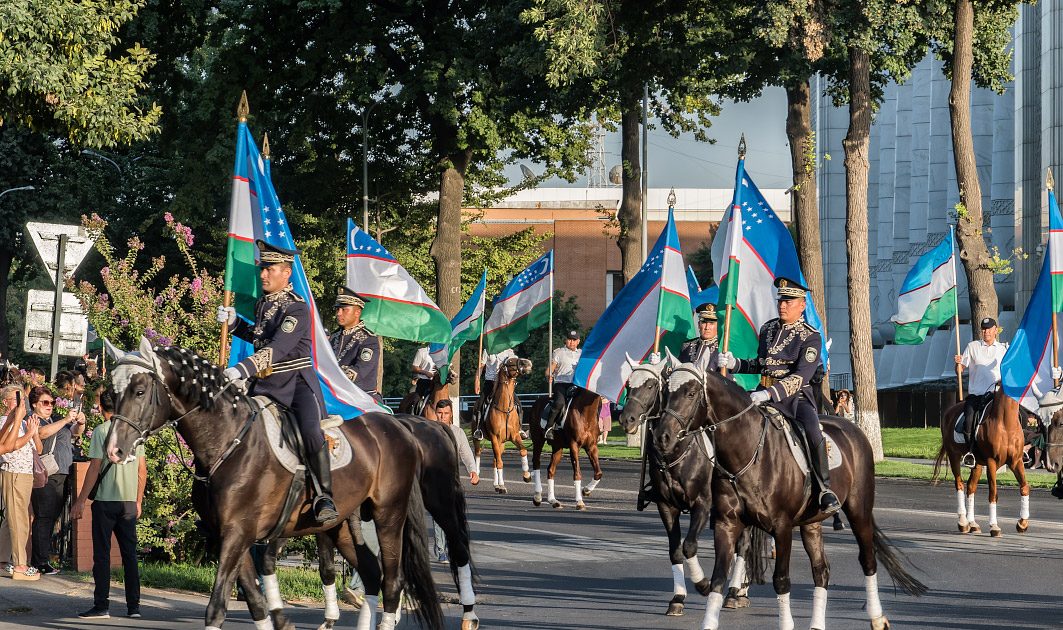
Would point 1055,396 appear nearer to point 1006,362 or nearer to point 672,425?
point 1006,362

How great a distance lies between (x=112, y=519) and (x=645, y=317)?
6682 millimetres

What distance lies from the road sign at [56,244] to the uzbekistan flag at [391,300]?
10.1 feet

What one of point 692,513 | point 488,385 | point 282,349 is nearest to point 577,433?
point 488,385

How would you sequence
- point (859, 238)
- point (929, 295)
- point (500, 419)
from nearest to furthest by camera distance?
point (500, 419)
point (929, 295)
point (859, 238)

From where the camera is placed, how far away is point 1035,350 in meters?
18.3

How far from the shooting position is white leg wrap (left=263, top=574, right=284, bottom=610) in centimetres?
1084

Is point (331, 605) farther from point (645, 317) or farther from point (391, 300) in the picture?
point (645, 317)

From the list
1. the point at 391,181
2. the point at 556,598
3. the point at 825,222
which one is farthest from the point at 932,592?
the point at 825,222

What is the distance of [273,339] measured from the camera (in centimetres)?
1032

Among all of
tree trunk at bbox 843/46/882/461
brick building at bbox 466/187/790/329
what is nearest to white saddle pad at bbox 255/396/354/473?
tree trunk at bbox 843/46/882/461

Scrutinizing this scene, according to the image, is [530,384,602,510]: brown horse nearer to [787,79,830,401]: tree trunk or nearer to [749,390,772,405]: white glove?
[787,79,830,401]: tree trunk

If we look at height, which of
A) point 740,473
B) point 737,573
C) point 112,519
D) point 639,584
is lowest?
point 639,584

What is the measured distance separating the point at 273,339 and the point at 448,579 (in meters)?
5.37

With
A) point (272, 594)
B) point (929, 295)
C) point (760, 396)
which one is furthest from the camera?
point (929, 295)
